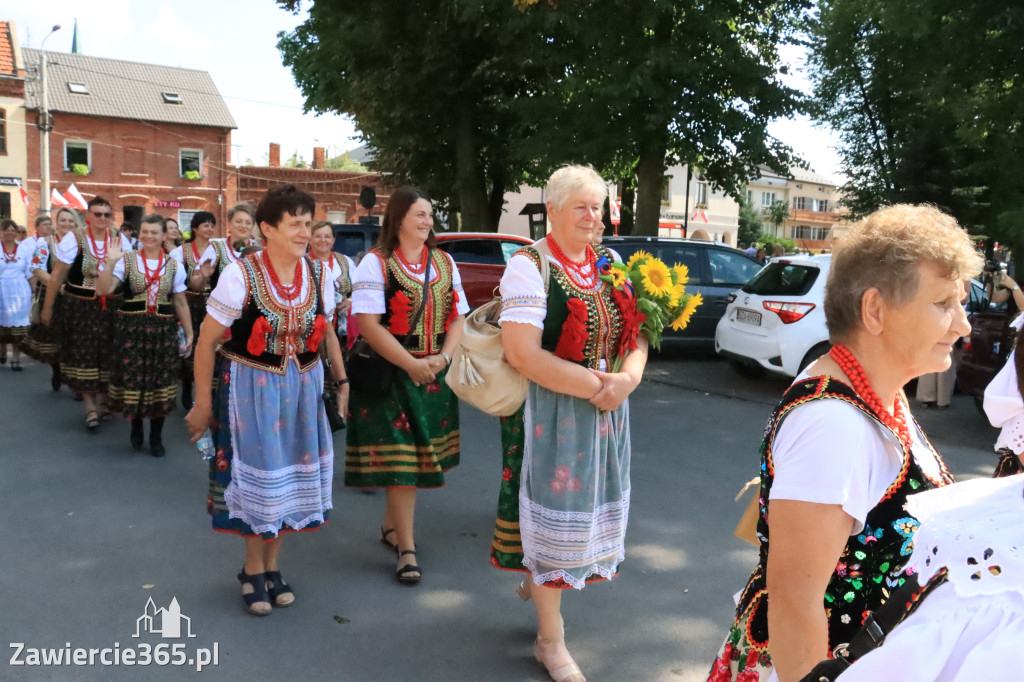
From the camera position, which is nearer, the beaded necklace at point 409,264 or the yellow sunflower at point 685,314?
the yellow sunflower at point 685,314

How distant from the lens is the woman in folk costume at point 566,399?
3457mm

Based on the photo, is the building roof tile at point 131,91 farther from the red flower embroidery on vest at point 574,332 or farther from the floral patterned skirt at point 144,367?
the red flower embroidery on vest at point 574,332

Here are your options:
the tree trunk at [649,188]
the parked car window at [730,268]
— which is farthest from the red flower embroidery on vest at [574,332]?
the tree trunk at [649,188]

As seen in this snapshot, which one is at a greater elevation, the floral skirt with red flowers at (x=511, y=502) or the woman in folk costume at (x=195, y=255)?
the woman in folk costume at (x=195, y=255)

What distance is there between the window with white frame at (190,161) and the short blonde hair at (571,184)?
44510 millimetres

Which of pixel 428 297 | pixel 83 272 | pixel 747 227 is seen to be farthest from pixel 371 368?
pixel 747 227

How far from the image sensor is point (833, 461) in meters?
1.63

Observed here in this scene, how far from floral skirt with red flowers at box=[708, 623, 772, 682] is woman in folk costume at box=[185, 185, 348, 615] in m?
2.65

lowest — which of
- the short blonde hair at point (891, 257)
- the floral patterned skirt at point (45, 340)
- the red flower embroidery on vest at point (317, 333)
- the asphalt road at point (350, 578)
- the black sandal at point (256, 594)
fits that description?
the asphalt road at point (350, 578)

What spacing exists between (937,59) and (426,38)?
9.66 meters

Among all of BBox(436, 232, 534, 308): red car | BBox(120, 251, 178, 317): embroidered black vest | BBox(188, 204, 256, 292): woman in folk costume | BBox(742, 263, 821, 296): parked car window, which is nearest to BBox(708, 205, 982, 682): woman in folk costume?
BBox(188, 204, 256, 292): woman in folk costume

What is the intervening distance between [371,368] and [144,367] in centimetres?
369

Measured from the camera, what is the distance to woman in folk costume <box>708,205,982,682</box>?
5.40 ft

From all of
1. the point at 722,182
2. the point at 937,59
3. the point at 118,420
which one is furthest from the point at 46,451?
the point at 722,182
